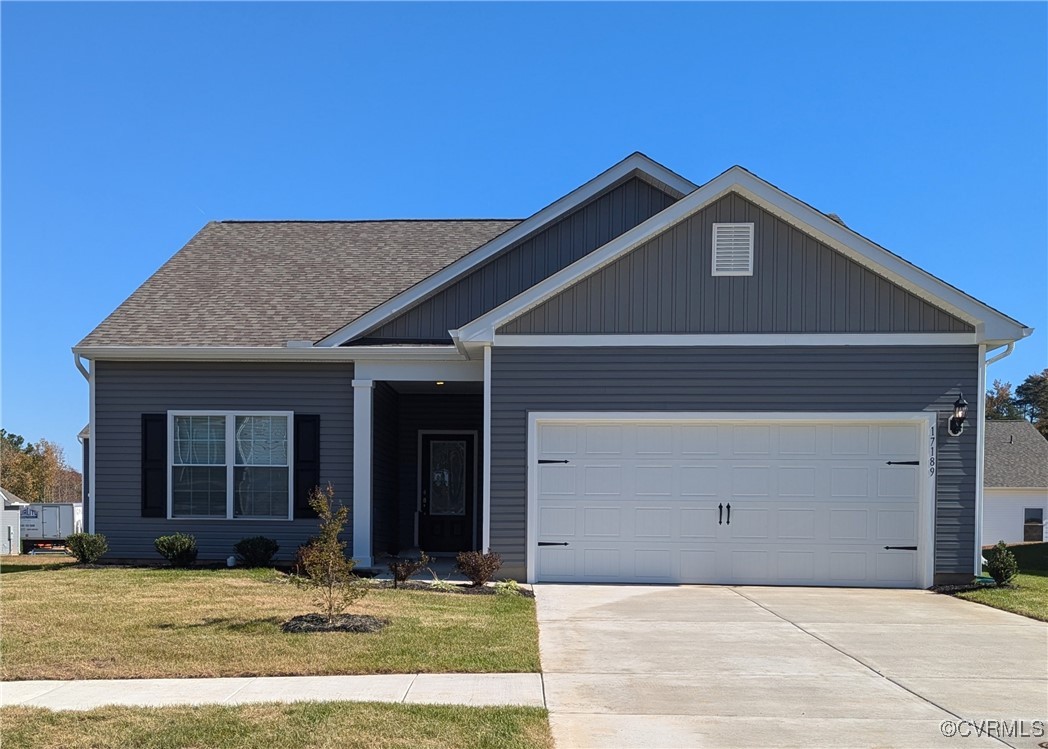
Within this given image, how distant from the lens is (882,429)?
1166 centimetres

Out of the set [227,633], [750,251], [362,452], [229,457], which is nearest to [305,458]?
[362,452]

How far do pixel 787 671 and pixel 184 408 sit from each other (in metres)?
9.71

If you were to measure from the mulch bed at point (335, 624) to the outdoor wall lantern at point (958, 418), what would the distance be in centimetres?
755

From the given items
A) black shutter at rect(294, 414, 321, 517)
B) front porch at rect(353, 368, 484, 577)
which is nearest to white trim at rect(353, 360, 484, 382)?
black shutter at rect(294, 414, 321, 517)

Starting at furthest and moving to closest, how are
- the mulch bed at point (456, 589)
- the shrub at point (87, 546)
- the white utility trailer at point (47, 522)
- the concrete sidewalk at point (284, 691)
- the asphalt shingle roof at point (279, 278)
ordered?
the white utility trailer at point (47, 522) < the asphalt shingle roof at point (279, 278) < the shrub at point (87, 546) < the mulch bed at point (456, 589) < the concrete sidewalk at point (284, 691)

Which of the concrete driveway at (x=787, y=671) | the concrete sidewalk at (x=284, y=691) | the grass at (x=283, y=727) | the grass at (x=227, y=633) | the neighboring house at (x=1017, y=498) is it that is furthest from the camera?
the neighboring house at (x=1017, y=498)

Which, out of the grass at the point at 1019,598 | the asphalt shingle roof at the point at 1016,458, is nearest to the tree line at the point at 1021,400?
the asphalt shingle roof at the point at 1016,458

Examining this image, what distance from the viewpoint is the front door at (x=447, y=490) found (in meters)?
16.1

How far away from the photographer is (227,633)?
7.91m

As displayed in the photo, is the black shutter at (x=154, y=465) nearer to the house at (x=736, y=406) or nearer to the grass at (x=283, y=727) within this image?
the house at (x=736, y=406)

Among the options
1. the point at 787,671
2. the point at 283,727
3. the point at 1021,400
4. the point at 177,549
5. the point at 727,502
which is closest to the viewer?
the point at 283,727

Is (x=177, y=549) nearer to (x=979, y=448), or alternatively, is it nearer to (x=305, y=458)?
(x=305, y=458)

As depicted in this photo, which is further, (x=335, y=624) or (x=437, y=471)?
(x=437, y=471)

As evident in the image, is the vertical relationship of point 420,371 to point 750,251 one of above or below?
below
